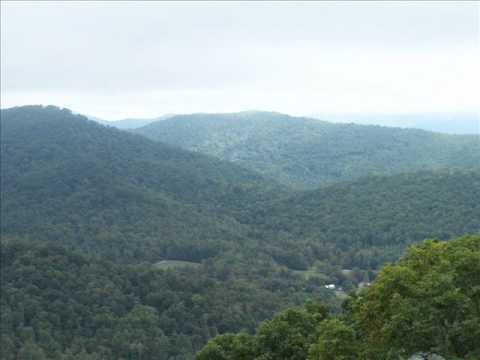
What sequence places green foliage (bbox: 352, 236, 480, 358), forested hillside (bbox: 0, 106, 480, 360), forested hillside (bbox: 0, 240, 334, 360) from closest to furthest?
1. green foliage (bbox: 352, 236, 480, 358)
2. forested hillside (bbox: 0, 240, 334, 360)
3. forested hillside (bbox: 0, 106, 480, 360)

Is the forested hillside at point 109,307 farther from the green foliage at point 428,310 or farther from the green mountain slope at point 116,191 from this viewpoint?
the green foliage at point 428,310

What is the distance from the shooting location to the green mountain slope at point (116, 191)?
9562 cm

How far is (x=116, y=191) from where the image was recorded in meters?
114

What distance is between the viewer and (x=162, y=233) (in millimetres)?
97375

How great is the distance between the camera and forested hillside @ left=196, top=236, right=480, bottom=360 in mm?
14969

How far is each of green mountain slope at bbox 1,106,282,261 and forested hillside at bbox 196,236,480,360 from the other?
2842 inches

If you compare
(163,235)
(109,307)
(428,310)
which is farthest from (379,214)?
(428,310)

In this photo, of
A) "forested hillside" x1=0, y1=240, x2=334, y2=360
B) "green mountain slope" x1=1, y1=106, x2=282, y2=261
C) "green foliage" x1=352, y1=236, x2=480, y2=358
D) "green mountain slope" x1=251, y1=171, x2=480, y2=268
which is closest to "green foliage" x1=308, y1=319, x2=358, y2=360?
"green foliage" x1=352, y1=236, x2=480, y2=358

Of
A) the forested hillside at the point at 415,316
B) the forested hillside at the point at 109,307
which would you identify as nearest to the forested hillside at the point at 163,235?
the forested hillside at the point at 109,307

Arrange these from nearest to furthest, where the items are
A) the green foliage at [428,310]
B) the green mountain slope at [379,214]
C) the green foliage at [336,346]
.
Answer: the green foliage at [428,310]
the green foliage at [336,346]
the green mountain slope at [379,214]

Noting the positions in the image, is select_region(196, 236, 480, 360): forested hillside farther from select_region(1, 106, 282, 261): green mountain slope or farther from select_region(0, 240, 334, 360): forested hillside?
select_region(1, 106, 282, 261): green mountain slope

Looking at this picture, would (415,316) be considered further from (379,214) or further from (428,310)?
(379,214)

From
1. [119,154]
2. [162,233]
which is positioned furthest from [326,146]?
[162,233]

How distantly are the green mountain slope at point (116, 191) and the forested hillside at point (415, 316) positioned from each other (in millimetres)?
72193
